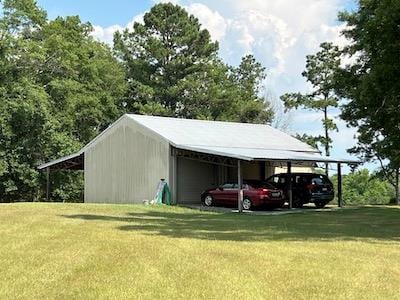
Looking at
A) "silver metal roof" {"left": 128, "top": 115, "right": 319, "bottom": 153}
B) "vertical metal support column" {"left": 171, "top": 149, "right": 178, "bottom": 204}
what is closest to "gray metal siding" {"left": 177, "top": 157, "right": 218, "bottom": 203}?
"vertical metal support column" {"left": 171, "top": 149, "right": 178, "bottom": 204}

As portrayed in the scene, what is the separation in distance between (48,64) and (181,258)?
37.0 metres

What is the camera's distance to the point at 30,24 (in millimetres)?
45125

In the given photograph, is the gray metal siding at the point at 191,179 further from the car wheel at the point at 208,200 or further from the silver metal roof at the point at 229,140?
the car wheel at the point at 208,200

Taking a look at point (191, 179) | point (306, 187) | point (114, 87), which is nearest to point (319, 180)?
point (306, 187)

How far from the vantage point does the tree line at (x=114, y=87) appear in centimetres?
3734

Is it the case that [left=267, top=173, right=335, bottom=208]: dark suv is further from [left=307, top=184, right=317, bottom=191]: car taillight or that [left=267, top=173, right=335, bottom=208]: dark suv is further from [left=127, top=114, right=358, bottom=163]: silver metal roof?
[left=127, top=114, right=358, bottom=163]: silver metal roof

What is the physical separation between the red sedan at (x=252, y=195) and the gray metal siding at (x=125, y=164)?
3.06 m

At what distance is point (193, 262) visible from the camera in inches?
381

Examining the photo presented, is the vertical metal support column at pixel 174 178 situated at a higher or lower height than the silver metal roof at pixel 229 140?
lower

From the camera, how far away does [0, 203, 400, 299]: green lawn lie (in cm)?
782

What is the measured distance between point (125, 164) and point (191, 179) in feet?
12.4

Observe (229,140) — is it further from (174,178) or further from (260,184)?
(260,184)

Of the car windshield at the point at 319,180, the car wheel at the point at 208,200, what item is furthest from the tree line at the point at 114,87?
the car wheel at the point at 208,200

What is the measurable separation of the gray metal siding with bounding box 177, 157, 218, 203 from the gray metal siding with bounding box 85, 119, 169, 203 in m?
1.16
